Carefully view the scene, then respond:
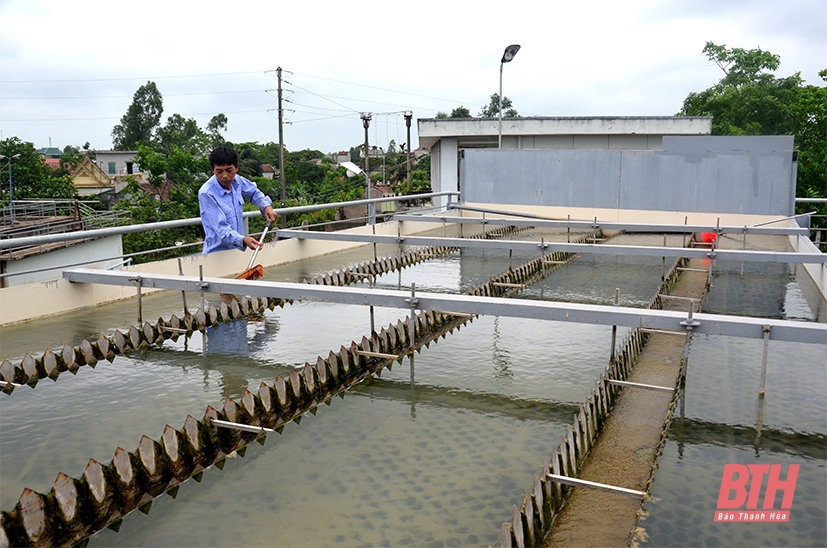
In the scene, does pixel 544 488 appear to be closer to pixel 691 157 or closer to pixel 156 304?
pixel 156 304

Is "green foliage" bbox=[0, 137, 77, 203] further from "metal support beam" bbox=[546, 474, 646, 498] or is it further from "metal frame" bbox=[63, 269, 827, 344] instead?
"metal support beam" bbox=[546, 474, 646, 498]

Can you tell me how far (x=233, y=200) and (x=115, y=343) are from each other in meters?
1.78

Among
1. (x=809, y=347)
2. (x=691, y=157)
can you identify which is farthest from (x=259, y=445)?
(x=691, y=157)

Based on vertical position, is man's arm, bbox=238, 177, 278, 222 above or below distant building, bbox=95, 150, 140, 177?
below

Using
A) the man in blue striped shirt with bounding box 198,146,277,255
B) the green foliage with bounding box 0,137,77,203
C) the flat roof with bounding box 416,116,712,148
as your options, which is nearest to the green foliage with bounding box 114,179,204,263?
the green foliage with bounding box 0,137,77,203

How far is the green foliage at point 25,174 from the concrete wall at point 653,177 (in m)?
30.0

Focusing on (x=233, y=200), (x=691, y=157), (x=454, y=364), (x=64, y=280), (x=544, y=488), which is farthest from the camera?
(x=691, y=157)

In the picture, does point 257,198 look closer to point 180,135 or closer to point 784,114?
point 784,114

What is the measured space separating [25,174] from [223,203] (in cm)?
3785

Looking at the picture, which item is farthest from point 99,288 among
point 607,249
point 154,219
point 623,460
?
point 154,219

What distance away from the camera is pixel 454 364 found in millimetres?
6359

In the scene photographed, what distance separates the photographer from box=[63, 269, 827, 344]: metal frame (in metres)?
4.77

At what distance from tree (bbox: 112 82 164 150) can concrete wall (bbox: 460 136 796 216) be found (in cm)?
6142

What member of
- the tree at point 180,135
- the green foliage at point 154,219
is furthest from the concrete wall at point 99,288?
the tree at point 180,135
